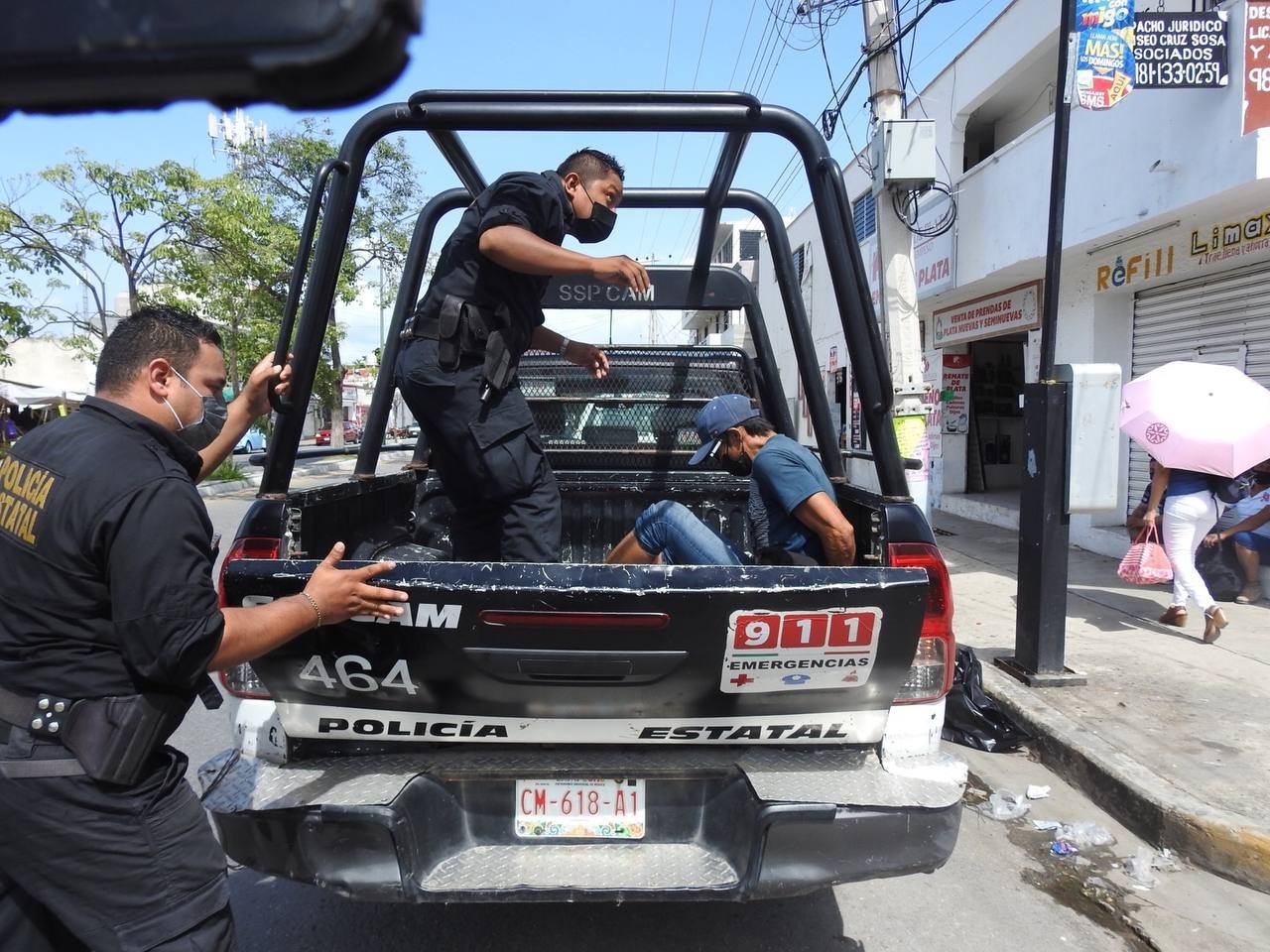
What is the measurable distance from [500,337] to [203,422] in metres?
0.94

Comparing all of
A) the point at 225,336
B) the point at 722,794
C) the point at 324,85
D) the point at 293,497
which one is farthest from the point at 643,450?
the point at 225,336

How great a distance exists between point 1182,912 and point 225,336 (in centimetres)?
2076

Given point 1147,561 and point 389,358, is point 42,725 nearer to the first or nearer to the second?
point 389,358

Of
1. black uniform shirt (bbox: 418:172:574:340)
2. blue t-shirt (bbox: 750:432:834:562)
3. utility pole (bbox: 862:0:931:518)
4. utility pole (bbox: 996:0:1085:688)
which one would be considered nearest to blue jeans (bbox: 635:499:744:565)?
blue t-shirt (bbox: 750:432:834:562)

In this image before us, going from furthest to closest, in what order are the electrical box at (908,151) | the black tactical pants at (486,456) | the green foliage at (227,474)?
the green foliage at (227,474) < the electrical box at (908,151) < the black tactical pants at (486,456)

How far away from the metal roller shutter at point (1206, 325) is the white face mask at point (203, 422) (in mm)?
7976

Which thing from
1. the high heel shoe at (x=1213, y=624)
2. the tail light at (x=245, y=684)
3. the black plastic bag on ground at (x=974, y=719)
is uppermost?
the tail light at (x=245, y=684)

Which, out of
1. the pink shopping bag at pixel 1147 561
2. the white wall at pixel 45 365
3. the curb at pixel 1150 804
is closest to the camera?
the curb at pixel 1150 804

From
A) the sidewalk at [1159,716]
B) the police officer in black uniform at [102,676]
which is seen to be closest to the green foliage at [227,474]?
the sidewalk at [1159,716]

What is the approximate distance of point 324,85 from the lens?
908 mm

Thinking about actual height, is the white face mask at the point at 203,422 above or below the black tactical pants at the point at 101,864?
above

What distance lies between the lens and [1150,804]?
3.47 metres

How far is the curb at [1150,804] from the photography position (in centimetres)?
319

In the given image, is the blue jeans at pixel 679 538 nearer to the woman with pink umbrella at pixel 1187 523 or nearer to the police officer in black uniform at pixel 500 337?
the police officer in black uniform at pixel 500 337
